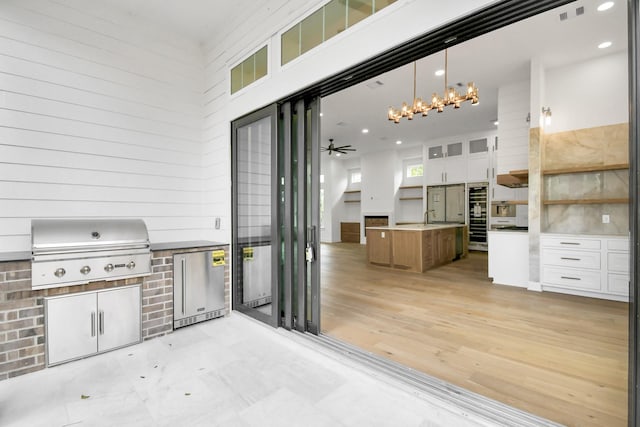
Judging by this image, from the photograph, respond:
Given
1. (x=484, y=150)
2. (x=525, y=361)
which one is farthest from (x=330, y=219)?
(x=525, y=361)

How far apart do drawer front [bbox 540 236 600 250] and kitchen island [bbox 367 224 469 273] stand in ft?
6.52

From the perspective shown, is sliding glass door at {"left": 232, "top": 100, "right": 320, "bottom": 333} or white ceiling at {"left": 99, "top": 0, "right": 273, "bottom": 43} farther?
white ceiling at {"left": 99, "top": 0, "right": 273, "bottom": 43}

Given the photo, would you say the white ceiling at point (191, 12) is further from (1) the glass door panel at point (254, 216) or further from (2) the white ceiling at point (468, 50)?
(1) the glass door panel at point (254, 216)

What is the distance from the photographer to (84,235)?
2.50 m

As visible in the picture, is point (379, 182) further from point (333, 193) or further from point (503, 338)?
point (503, 338)

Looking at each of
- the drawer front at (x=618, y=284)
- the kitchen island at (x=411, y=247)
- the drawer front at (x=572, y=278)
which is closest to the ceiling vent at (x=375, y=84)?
the kitchen island at (x=411, y=247)

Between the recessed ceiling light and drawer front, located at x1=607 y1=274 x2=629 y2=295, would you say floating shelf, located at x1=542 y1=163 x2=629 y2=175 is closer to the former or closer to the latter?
drawer front, located at x1=607 y1=274 x2=629 y2=295

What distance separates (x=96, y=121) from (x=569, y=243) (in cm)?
613

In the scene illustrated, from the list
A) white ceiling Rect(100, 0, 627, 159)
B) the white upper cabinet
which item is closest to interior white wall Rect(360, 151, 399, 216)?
the white upper cabinet

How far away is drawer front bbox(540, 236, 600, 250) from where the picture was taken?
4055mm

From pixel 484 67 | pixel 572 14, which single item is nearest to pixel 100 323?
pixel 572 14

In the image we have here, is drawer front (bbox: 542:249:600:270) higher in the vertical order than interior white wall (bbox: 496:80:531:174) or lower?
lower

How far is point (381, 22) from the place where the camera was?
203 centimetres

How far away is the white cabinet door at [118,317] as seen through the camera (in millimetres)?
2533
